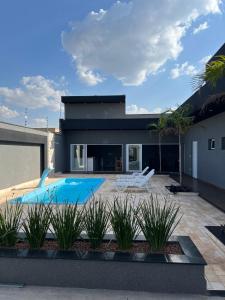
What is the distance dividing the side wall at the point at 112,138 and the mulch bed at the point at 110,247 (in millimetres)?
15588

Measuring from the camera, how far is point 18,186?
12.1 metres

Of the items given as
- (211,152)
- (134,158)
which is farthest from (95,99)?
(211,152)

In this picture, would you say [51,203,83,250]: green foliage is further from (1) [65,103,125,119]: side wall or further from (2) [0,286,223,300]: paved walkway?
(1) [65,103,125,119]: side wall

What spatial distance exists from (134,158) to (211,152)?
27.0 ft

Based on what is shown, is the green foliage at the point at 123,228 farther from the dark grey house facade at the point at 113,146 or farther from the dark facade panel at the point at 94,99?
the dark facade panel at the point at 94,99

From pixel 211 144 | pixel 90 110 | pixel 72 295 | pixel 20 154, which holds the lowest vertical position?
pixel 72 295

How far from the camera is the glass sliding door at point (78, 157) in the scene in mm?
20016

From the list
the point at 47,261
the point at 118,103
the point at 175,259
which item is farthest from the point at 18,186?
the point at 118,103

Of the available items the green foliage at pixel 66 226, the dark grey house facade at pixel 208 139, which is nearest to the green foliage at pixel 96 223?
the green foliage at pixel 66 226

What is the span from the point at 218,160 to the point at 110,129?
943 cm

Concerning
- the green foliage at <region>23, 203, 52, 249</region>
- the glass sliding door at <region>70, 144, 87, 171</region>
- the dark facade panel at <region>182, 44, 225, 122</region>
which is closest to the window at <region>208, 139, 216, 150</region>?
the dark facade panel at <region>182, 44, 225, 122</region>

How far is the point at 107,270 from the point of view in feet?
10.7

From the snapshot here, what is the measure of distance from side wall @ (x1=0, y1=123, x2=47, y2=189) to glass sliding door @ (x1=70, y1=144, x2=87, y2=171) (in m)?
4.61

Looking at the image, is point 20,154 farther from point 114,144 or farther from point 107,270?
point 107,270
